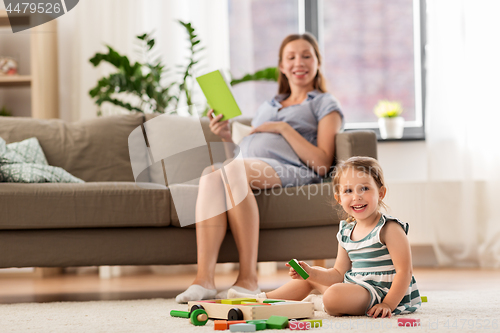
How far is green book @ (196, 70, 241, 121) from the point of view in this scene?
1476 mm

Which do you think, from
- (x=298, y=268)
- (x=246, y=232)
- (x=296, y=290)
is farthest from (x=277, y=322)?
(x=246, y=232)

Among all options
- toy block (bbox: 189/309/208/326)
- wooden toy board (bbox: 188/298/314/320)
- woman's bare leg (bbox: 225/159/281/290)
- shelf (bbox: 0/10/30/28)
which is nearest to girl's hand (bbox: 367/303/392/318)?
wooden toy board (bbox: 188/298/314/320)

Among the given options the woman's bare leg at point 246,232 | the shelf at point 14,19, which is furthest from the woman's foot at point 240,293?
the shelf at point 14,19

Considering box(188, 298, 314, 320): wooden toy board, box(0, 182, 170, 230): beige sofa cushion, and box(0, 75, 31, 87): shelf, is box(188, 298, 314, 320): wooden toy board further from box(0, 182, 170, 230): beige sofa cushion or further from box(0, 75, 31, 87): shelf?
box(0, 75, 31, 87): shelf

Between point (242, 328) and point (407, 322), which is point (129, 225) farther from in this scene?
point (407, 322)

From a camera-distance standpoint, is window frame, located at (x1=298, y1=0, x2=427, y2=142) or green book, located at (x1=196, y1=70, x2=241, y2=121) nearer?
green book, located at (x1=196, y1=70, x2=241, y2=121)

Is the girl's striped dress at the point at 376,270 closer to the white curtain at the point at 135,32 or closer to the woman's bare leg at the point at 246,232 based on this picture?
the woman's bare leg at the point at 246,232

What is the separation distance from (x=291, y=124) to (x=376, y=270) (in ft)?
2.80

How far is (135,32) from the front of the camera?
9.74ft

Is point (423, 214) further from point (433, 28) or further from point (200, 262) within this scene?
point (200, 262)

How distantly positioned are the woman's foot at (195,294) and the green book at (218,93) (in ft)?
1.68

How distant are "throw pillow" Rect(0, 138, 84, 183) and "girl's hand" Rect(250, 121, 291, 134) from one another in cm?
75

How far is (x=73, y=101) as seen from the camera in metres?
3.01

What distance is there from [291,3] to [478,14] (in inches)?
43.3
